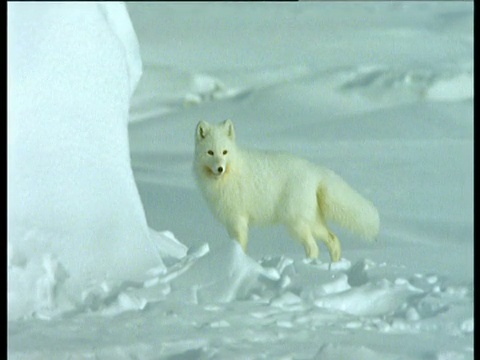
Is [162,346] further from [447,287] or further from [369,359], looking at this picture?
[447,287]

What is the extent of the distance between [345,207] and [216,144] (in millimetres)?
800

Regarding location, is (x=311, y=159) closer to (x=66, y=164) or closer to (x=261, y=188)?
(x=261, y=188)

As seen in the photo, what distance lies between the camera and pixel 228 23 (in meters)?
16.8

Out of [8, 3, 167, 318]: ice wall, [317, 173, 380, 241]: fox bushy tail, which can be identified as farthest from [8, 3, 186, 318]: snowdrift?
[317, 173, 380, 241]: fox bushy tail

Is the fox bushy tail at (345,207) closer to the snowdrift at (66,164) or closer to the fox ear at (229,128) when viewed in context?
the fox ear at (229,128)

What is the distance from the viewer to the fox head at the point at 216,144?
5020 millimetres

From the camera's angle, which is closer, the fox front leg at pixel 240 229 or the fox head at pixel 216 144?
the fox head at pixel 216 144

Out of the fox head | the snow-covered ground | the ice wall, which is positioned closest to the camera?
the snow-covered ground

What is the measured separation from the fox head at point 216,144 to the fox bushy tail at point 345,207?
531 mm

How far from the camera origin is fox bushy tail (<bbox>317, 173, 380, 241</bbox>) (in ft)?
17.3

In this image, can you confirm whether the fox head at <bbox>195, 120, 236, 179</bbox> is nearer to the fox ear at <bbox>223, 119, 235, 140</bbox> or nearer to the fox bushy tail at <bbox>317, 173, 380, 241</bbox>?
the fox ear at <bbox>223, 119, 235, 140</bbox>

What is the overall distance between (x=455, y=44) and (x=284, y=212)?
955 centimetres

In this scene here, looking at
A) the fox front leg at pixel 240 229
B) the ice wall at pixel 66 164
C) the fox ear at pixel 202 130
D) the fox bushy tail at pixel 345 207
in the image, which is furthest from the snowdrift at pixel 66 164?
the fox bushy tail at pixel 345 207

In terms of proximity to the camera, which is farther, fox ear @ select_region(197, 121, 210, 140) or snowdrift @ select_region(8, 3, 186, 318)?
fox ear @ select_region(197, 121, 210, 140)
